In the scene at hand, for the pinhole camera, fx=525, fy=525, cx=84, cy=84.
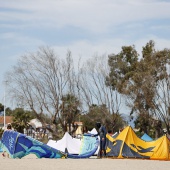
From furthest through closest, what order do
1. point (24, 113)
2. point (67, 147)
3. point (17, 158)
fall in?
1. point (24, 113)
2. point (67, 147)
3. point (17, 158)

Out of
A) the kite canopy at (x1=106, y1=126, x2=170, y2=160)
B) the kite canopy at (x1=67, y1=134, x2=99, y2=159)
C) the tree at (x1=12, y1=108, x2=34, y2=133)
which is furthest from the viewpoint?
the tree at (x1=12, y1=108, x2=34, y2=133)

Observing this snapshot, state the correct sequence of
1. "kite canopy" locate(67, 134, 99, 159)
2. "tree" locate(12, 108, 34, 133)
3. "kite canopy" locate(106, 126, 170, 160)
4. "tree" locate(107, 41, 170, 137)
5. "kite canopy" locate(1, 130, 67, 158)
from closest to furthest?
1. "kite canopy" locate(1, 130, 67, 158)
2. "kite canopy" locate(106, 126, 170, 160)
3. "kite canopy" locate(67, 134, 99, 159)
4. "tree" locate(107, 41, 170, 137)
5. "tree" locate(12, 108, 34, 133)

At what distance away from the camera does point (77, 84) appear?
60.7 m

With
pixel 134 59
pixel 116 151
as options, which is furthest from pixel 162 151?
pixel 134 59

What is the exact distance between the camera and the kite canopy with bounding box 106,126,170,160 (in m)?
24.7

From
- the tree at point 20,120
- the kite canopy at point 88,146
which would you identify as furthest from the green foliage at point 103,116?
the kite canopy at point 88,146

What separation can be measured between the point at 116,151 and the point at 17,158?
4.96 m

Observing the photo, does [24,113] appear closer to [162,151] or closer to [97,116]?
[97,116]

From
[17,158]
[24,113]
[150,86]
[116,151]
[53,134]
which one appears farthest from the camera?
[24,113]

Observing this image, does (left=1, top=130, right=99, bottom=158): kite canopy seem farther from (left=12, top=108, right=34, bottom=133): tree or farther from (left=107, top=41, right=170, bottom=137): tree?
(left=12, top=108, right=34, bottom=133): tree

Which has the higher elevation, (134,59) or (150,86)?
(134,59)

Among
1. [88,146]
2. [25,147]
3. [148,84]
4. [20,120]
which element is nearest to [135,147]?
[88,146]

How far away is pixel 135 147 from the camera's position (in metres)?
25.2

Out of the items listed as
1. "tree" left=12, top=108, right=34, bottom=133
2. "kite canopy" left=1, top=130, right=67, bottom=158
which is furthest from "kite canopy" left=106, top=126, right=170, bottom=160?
"tree" left=12, top=108, right=34, bottom=133
